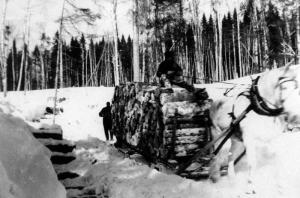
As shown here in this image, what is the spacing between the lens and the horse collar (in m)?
6.29

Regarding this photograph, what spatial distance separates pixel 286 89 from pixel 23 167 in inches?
173

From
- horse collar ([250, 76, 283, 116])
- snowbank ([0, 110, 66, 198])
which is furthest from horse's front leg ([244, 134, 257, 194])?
snowbank ([0, 110, 66, 198])

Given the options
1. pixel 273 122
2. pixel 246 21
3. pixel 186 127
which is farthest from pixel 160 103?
pixel 246 21

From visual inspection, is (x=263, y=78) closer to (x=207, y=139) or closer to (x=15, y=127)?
(x=207, y=139)

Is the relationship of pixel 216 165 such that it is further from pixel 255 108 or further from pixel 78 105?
pixel 78 105

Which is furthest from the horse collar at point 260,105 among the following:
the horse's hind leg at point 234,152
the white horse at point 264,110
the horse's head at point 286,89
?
the horse's hind leg at point 234,152

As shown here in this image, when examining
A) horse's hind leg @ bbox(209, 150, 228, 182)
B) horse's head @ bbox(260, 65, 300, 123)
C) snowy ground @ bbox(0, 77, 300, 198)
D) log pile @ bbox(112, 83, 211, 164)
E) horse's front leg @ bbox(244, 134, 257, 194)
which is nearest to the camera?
snowy ground @ bbox(0, 77, 300, 198)

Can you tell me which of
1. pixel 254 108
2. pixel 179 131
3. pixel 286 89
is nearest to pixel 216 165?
pixel 179 131

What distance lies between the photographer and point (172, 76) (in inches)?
367

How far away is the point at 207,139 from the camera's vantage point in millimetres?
8328

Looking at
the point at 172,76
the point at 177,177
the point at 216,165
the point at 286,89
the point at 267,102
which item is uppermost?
the point at 172,76

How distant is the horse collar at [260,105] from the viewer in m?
6.29

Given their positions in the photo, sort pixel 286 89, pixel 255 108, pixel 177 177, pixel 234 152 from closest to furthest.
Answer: pixel 286 89, pixel 255 108, pixel 234 152, pixel 177 177

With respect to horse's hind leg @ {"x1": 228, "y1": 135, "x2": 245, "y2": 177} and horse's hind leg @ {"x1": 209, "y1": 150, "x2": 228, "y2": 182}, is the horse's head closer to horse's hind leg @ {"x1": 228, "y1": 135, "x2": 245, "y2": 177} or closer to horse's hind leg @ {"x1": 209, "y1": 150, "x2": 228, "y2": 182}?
horse's hind leg @ {"x1": 228, "y1": 135, "x2": 245, "y2": 177}
